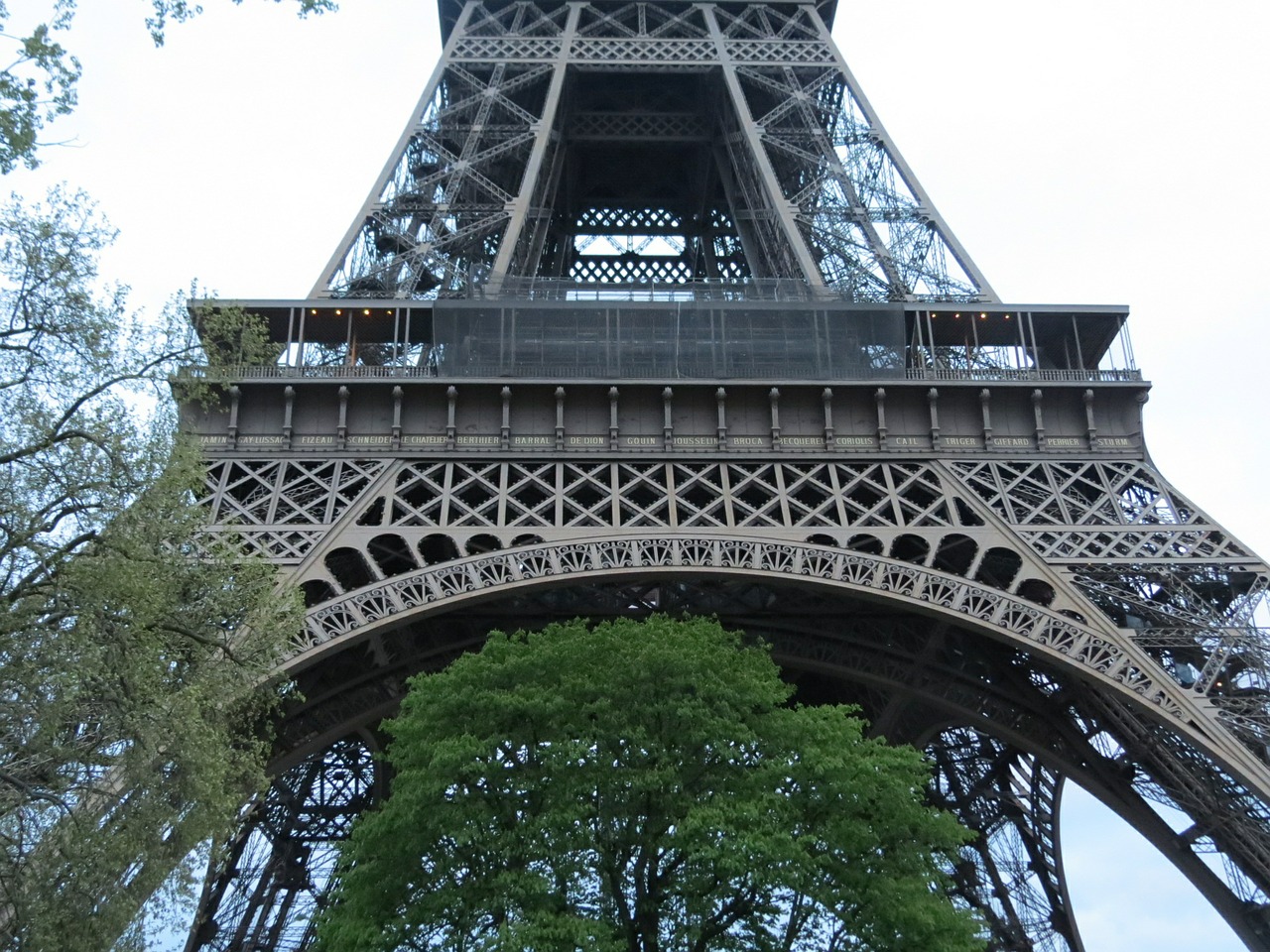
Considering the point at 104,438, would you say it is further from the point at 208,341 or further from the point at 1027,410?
the point at 1027,410

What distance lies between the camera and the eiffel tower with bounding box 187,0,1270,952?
2219 cm

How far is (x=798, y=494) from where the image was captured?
2536 cm

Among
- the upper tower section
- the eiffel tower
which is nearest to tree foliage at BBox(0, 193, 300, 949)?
the eiffel tower

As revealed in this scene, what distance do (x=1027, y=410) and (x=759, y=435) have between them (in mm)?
5438

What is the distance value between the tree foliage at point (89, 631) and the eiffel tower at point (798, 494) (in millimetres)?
7126

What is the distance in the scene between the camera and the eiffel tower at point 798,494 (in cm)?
2219

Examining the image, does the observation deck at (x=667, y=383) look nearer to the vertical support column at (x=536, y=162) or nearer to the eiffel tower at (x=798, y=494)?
the eiffel tower at (x=798, y=494)

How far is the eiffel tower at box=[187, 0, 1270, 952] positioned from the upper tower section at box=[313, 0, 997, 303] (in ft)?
0.63

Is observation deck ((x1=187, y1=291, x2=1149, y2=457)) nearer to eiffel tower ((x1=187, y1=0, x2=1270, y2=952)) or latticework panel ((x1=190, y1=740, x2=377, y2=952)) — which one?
eiffel tower ((x1=187, y1=0, x2=1270, y2=952))

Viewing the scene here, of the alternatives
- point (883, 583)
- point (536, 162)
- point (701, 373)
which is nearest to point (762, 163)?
point (536, 162)

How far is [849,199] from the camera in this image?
31078 mm

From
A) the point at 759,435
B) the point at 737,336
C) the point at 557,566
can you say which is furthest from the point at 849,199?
the point at 557,566

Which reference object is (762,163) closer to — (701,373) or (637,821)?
(701,373)

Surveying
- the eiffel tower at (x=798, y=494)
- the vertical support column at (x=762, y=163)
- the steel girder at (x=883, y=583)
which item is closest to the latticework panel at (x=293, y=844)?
the eiffel tower at (x=798, y=494)
